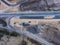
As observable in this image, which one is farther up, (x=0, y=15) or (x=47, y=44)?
(x=0, y=15)

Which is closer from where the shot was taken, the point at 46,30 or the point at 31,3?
the point at 46,30

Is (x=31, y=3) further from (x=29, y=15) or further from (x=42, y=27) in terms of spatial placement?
(x=42, y=27)

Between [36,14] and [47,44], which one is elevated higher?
[36,14]

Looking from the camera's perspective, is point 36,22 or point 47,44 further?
point 36,22

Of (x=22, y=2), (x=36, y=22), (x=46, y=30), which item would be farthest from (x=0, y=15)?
(x=46, y=30)

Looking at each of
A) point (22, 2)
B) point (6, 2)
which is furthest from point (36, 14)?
point (6, 2)

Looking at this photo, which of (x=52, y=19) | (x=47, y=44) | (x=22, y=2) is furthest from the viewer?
(x=22, y=2)

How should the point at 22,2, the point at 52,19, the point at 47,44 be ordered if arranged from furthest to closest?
the point at 22,2, the point at 52,19, the point at 47,44

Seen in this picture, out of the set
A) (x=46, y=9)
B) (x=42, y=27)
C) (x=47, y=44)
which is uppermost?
(x=46, y=9)

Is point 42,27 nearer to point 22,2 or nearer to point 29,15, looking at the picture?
point 29,15
